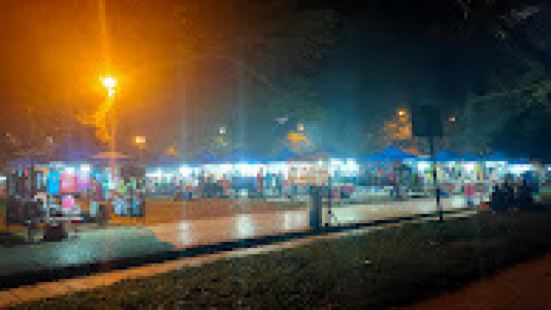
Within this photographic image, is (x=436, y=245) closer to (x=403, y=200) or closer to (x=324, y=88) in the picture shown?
(x=403, y=200)

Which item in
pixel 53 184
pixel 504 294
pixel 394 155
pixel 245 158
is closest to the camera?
pixel 504 294

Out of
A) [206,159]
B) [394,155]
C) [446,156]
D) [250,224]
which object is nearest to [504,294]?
[250,224]

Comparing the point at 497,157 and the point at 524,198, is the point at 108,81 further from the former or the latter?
the point at 497,157

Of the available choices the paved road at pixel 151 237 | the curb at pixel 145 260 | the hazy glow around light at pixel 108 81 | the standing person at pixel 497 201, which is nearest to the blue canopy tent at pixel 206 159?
the paved road at pixel 151 237

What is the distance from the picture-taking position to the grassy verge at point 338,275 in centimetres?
671

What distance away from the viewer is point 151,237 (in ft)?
44.3

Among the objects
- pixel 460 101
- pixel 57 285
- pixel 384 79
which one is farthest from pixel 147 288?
pixel 460 101

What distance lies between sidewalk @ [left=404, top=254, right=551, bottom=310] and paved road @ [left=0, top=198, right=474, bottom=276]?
260 inches

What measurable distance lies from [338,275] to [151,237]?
271 inches

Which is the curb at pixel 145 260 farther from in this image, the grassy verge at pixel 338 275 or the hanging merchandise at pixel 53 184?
the hanging merchandise at pixel 53 184

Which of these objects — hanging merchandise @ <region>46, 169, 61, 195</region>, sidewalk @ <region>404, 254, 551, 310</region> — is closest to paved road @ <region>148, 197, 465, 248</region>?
hanging merchandise @ <region>46, 169, 61, 195</region>

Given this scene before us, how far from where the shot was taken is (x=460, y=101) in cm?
3841

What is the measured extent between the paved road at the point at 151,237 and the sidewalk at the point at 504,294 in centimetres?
661

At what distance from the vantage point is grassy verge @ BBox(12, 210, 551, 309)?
22.0ft
